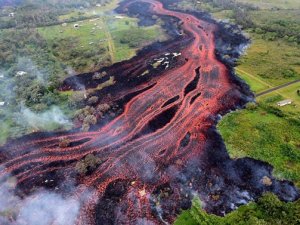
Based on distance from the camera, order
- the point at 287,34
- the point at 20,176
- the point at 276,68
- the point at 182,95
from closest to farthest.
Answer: the point at 20,176, the point at 182,95, the point at 276,68, the point at 287,34

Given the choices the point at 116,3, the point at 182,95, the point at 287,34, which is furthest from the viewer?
the point at 116,3

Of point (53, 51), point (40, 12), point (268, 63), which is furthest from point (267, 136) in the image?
point (40, 12)

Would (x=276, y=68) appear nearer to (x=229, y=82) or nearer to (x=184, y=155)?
(x=229, y=82)

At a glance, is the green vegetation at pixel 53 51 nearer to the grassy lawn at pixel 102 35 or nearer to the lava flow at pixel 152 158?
the grassy lawn at pixel 102 35

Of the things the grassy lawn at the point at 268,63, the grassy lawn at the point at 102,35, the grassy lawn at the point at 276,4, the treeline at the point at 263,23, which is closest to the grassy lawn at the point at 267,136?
the grassy lawn at the point at 268,63

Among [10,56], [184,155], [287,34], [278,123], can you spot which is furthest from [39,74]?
[287,34]
